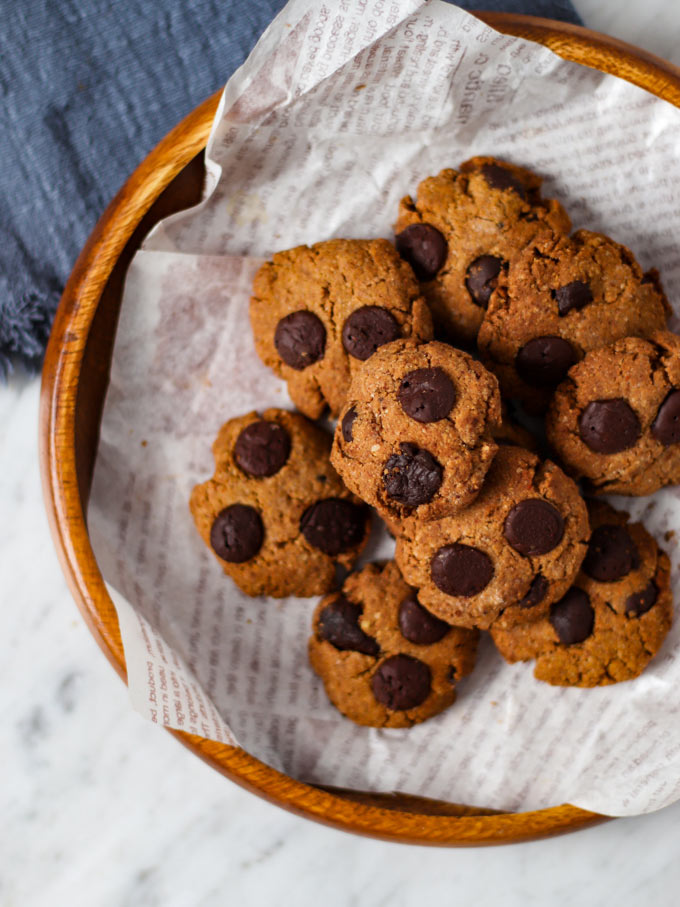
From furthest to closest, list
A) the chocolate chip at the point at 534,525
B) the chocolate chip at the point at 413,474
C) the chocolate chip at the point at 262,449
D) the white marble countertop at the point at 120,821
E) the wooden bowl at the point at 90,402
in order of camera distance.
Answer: the white marble countertop at the point at 120,821, the chocolate chip at the point at 262,449, the wooden bowl at the point at 90,402, the chocolate chip at the point at 534,525, the chocolate chip at the point at 413,474

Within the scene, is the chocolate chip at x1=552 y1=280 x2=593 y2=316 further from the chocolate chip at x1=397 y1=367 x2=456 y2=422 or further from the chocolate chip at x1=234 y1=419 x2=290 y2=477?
the chocolate chip at x1=234 y1=419 x2=290 y2=477

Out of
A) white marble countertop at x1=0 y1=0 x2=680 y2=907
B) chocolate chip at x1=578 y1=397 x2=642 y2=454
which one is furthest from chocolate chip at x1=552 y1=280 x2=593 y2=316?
white marble countertop at x1=0 y1=0 x2=680 y2=907

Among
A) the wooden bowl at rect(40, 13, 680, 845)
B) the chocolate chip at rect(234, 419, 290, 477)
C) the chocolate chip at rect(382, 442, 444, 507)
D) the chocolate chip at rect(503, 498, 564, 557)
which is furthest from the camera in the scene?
the chocolate chip at rect(234, 419, 290, 477)

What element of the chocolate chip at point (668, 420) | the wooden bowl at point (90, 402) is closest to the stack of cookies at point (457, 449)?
the chocolate chip at point (668, 420)

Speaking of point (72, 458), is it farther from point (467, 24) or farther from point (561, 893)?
point (561, 893)

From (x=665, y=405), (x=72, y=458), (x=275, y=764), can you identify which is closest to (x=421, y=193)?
(x=665, y=405)

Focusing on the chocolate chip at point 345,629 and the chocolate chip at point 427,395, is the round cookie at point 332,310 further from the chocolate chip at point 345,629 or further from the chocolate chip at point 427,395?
the chocolate chip at point 345,629

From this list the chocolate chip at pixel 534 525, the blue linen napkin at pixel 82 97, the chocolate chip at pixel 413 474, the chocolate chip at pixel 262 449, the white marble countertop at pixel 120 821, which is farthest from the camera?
the white marble countertop at pixel 120 821
